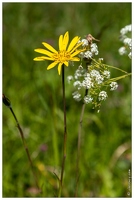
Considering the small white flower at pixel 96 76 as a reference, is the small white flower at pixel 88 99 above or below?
below

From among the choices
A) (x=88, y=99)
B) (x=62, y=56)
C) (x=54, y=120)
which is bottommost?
(x=54, y=120)

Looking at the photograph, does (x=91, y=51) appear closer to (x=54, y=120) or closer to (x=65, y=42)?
(x=65, y=42)

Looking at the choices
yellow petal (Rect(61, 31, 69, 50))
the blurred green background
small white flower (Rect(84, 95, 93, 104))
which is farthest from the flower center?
the blurred green background

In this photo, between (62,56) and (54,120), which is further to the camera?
(54,120)

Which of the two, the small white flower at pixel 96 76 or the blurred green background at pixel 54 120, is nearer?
the small white flower at pixel 96 76

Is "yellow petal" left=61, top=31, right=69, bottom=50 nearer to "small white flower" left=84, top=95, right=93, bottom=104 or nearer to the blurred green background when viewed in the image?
"small white flower" left=84, top=95, right=93, bottom=104

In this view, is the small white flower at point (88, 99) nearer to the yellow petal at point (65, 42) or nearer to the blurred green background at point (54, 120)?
the yellow petal at point (65, 42)

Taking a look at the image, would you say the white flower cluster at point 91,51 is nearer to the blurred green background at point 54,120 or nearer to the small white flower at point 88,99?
the small white flower at point 88,99

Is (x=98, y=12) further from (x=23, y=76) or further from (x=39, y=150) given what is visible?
(x=39, y=150)

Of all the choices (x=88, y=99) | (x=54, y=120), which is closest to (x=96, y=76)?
(x=88, y=99)

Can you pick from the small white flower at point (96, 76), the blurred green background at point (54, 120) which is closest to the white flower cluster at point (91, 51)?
the small white flower at point (96, 76)
